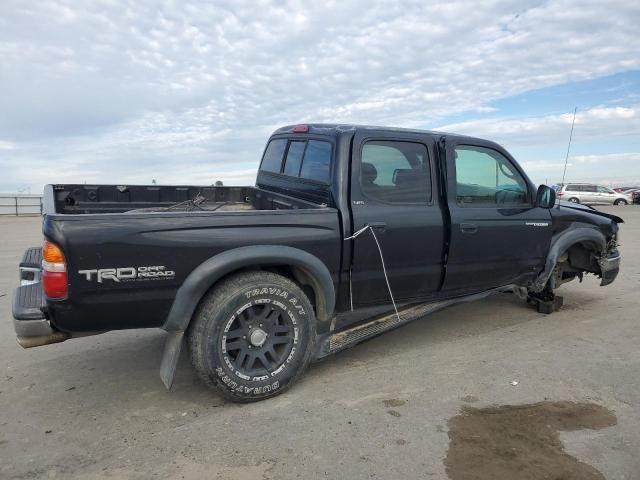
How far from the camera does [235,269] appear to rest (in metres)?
3.46

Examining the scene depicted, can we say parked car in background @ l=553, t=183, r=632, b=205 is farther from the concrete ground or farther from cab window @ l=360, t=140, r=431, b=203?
cab window @ l=360, t=140, r=431, b=203

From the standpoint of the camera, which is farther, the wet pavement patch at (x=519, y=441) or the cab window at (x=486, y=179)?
the cab window at (x=486, y=179)

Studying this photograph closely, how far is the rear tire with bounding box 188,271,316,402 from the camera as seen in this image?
341 cm

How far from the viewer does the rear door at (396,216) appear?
3993 millimetres

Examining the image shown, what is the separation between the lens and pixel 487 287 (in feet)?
16.0

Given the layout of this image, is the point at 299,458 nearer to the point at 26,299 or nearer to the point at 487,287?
the point at 26,299

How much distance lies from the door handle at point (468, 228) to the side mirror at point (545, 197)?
37.5 inches

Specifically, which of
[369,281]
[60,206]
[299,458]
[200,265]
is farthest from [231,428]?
[60,206]

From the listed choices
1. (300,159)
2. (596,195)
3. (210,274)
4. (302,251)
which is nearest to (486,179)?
(300,159)

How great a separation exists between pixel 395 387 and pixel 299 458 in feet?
3.69

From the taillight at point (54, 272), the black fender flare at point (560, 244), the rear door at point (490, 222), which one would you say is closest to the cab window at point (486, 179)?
the rear door at point (490, 222)

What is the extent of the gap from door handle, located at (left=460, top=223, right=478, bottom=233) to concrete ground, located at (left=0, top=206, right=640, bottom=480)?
1.06m

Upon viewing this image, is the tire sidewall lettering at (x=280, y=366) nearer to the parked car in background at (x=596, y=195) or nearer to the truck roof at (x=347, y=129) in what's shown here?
the truck roof at (x=347, y=129)

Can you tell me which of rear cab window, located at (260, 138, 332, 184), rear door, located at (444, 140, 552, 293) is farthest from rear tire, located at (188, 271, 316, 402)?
rear door, located at (444, 140, 552, 293)
